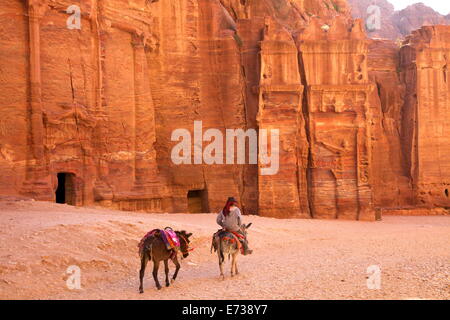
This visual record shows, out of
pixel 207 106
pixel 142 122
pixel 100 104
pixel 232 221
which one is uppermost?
pixel 207 106

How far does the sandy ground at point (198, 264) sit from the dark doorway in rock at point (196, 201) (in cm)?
1002

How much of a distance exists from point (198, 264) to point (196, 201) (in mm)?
13866

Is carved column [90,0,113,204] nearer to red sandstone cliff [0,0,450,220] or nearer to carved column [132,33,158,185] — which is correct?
red sandstone cliff [0,0,450,220]

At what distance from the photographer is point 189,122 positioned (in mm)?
24625

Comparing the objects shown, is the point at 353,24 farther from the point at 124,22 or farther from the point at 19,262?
the point at 19,262

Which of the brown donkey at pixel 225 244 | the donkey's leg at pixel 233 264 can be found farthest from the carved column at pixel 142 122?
the brown donkey at pixel 225 244

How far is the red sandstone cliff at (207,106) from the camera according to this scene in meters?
18.0

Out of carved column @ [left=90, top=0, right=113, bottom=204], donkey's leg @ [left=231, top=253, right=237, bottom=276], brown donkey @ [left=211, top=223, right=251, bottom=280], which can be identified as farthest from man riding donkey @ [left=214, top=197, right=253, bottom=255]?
carved column @ [left=90, top=0, right=113, bottom=204]

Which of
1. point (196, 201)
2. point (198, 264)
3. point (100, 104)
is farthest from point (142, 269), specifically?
point (196, 201)

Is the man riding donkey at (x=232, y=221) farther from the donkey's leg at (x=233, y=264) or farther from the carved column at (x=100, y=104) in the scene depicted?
the carved column at (x=100, y=104)

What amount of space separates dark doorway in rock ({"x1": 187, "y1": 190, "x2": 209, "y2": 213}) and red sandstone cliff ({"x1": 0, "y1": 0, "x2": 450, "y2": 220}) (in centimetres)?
6

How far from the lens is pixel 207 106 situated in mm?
25234

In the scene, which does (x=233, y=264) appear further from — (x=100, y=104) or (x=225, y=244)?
(x=100, y=104)

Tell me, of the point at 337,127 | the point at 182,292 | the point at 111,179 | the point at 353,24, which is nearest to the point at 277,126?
the point at 337,127
